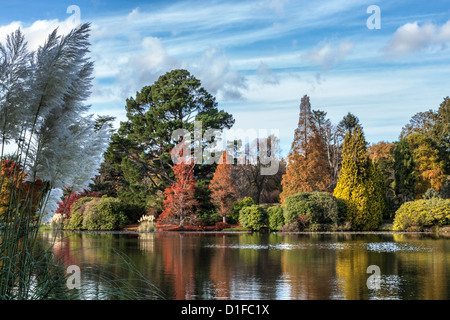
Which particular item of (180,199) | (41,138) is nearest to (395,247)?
(180,199)

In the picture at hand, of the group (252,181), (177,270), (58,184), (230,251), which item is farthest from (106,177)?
(58,184)

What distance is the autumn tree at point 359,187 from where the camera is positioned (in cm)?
2191

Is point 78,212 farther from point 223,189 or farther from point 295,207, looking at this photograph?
point 295,207

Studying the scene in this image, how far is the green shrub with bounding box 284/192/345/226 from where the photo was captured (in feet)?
69.4

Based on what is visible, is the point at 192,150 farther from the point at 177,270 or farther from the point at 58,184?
the point at 58,184

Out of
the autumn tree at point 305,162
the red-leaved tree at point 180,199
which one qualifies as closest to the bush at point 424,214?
the autumn tree at point 305,162

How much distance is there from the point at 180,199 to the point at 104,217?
3739 millimetres

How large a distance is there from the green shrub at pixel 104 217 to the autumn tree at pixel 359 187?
34.3ft

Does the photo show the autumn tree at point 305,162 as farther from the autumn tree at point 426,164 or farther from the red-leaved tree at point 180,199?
the red-leaved tree at point 180,199

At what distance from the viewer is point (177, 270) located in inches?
351

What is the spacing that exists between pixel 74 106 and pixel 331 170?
1096 inches

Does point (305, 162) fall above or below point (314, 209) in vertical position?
above

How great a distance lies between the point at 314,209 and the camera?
21.2m

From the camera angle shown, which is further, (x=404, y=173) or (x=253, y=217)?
(x=404, y=173)
